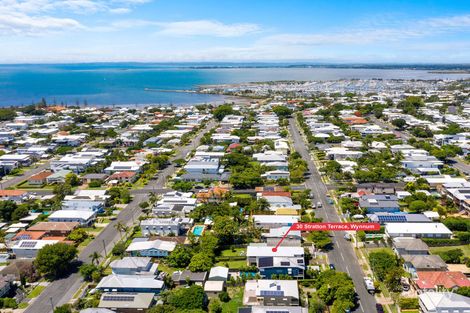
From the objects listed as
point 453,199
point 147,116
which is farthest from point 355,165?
point 147,116

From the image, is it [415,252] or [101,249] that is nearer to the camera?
[415,252]

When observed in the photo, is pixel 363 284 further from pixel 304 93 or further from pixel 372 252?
pixel 304 93

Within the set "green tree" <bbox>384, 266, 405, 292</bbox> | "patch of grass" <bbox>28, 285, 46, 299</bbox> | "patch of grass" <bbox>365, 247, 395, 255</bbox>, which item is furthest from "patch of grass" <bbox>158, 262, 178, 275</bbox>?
"patch of grass" <bbox>365, 247, 395, 255</bbox>

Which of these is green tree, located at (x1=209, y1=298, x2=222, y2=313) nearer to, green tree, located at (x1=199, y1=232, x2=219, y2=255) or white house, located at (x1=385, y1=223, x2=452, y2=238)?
green tree, located at (x1=199, y1=232, x2=219, y2=255)

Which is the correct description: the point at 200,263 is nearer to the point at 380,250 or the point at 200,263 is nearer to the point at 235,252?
the point at 235,252

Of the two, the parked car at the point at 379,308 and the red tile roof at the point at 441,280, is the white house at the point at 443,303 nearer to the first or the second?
the red tile roof at the point at 441,280
